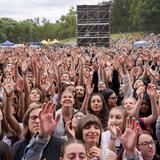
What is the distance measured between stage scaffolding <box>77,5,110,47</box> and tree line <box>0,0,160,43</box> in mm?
37197

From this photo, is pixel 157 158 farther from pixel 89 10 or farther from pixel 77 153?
pixel 89 10

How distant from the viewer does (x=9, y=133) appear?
539 cm

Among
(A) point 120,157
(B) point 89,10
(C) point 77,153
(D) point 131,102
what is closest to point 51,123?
(C) point 77,153

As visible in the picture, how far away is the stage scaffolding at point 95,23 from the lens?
34625 mm

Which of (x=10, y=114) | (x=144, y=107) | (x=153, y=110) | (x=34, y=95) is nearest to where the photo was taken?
(x=10, y=114)

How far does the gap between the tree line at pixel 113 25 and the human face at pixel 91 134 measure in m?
67.7

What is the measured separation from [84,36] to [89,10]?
6.72 ft

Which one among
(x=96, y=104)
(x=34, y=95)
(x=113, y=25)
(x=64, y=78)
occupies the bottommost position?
(x=96, y=104)

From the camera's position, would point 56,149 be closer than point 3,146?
No

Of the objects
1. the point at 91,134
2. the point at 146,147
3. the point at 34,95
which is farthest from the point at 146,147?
the point at 34,95

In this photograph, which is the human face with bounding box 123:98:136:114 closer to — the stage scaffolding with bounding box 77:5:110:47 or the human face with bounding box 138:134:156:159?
the human face with bounding box 138:134:156:159

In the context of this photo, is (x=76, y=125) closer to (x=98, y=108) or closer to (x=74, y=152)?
(x=74, y=152)

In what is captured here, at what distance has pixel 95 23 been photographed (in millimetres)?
35219

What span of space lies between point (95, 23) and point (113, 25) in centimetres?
5188
